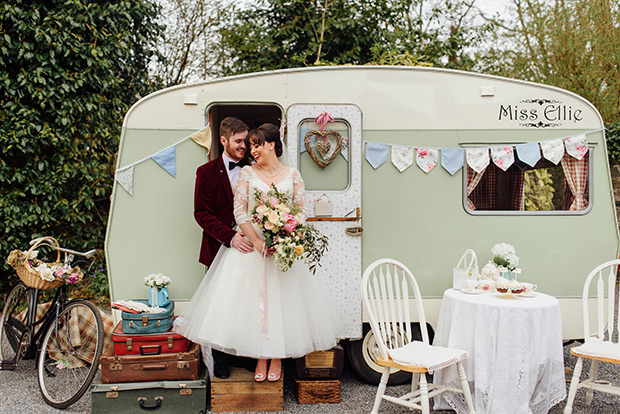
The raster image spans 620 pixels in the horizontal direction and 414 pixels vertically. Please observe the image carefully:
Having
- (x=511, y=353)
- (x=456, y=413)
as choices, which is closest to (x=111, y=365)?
(x=456, y=413)

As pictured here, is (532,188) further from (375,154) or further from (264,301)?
(264,301)

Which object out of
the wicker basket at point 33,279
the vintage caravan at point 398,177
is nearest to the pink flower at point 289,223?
the vintage caravan at point 398,177

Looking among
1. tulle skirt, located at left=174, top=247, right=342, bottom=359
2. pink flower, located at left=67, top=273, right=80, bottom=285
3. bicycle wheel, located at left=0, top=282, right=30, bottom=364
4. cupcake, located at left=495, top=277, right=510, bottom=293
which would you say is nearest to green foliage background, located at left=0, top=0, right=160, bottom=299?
bicycle wheel, located at left=0, top=282, right=30, bottom=364

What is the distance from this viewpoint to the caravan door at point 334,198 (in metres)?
4.27

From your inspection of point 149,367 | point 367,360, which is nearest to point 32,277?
point 149,367

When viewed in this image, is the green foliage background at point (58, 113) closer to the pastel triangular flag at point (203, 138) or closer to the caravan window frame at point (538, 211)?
the pastel triangular flag at point (203, 138)

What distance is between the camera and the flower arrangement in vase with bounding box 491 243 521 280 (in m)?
4.12

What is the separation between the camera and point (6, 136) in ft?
20.0

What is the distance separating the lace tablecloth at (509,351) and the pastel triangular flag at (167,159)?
2485mm

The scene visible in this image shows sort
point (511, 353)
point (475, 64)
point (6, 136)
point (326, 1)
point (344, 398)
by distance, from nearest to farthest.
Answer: point (511, 353) < point (344, 398) < point (6, 136) < point (326, 1) < point (475, 64)

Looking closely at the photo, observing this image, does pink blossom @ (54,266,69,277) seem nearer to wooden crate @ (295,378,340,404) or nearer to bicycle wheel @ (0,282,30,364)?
bicycle wheel @ (0,282,30,364)

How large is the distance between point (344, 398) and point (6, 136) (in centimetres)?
491

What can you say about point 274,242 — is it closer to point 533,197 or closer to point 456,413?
point 456,413

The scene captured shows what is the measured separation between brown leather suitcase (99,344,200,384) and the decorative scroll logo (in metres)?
3.25
